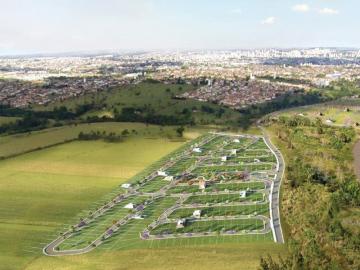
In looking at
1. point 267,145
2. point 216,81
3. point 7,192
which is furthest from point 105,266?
point 216,81

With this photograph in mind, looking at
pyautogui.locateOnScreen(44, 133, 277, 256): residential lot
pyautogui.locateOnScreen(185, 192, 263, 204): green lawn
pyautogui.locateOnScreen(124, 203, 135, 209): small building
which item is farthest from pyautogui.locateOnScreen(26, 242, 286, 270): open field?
pyautogui.locateOnScreen(185, 192, 263, 204): green lawn

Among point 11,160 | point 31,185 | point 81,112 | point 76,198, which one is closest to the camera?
point 76,198

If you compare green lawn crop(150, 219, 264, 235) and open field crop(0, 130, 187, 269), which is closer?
open field crop(0, 130, 187, 269)

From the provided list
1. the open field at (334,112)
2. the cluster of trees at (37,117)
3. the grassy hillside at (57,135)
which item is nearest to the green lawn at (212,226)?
the grassy hillside at (57,135)

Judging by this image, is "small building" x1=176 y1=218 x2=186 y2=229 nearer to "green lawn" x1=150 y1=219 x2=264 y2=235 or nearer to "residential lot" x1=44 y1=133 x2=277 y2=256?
"residential lot" x1=44 y1=133 x2=277 y2=256

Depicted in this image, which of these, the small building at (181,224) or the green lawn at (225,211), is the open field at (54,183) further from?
the small building at (181,224)

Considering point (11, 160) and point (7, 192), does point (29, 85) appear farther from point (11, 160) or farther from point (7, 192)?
point (7, 192)
